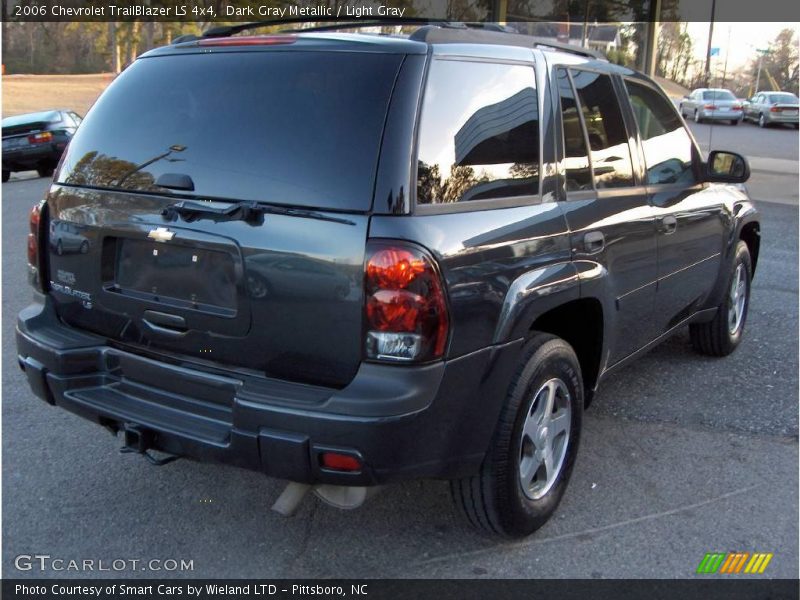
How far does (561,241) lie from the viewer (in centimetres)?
336

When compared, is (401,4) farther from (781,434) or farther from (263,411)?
(263,411)

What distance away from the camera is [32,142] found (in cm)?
1825

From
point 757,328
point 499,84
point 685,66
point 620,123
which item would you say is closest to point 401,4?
point 757,328

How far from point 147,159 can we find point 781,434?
140 inches

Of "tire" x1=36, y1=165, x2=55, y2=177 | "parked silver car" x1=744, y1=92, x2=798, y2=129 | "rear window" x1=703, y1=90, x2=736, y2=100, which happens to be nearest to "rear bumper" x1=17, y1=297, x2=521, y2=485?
"tire" x1=36, y1=165, x2=55, y2=177

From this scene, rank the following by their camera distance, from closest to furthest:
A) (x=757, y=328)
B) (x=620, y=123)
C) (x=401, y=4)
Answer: (x=620, y=123) → (x=757, y=328) → (x=401, y=4)

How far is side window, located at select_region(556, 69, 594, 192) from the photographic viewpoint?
358 centimetres

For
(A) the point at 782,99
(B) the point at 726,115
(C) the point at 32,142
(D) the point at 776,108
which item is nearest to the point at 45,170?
(C) the point at 32,142

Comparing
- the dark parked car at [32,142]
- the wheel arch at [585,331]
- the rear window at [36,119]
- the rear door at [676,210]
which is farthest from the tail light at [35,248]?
the rear window at [36,119]

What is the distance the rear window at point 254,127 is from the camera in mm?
2758

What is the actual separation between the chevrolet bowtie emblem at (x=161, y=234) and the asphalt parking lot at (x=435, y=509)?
1246 mm

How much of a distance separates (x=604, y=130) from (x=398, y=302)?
5.95 ft

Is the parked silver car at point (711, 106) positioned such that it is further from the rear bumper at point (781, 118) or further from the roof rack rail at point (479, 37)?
the roof rack rail at point (479, 37)

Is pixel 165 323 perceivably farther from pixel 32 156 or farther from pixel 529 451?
pixel 32 156
